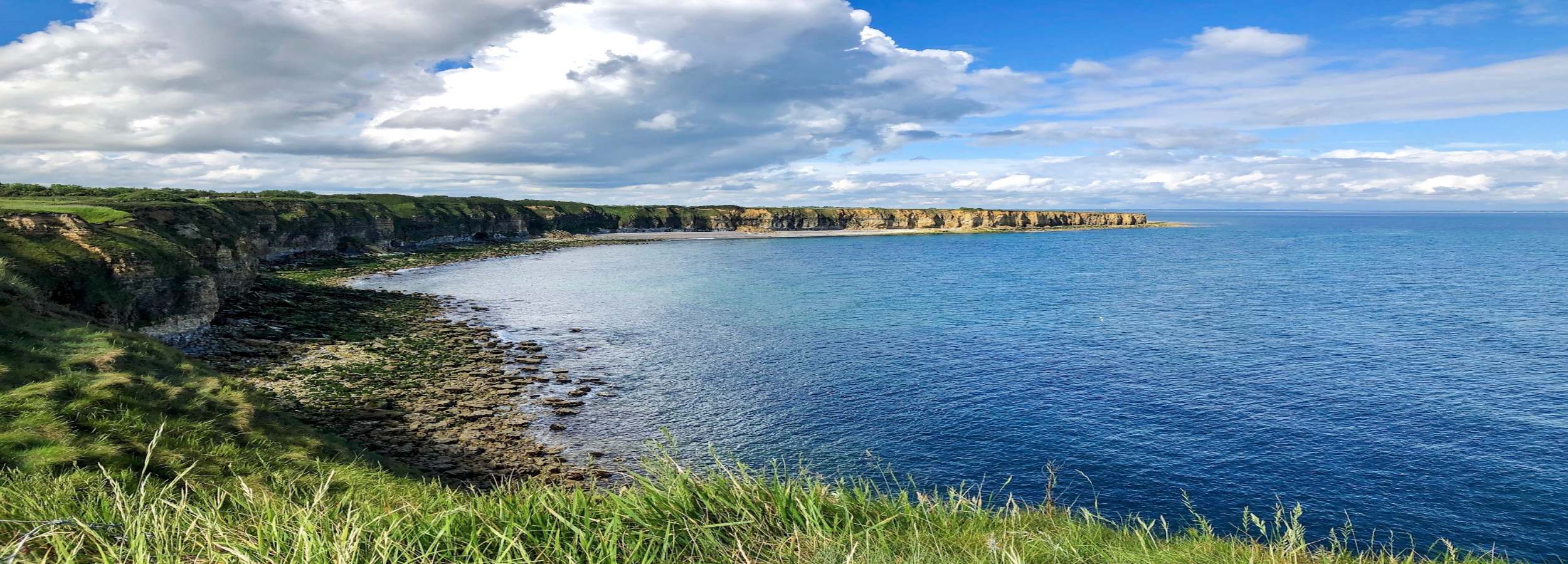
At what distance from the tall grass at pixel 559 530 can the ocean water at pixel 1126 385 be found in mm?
2876

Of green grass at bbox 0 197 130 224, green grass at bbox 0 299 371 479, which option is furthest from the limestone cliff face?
green grass at bbox 0 299 371 479

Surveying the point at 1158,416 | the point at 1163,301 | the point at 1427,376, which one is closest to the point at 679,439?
the point at 1158,416

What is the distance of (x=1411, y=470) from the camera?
26.9 metres

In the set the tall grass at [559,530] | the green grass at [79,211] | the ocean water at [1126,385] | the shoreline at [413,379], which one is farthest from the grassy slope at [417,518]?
the green grass at [79,211]

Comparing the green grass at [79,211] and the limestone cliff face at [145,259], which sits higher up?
the green grass at [79,211]

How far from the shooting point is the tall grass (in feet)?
24.6

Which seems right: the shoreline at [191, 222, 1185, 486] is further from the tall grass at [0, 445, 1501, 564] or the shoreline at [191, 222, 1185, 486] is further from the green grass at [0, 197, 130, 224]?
the tall grass at [0, 445, 1501, 564]

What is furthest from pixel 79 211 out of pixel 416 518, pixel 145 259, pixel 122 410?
pixel 416 518

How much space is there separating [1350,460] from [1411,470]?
177 centimetres

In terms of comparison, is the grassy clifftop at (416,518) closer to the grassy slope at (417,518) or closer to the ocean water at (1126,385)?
the grassy slope at (417,518)

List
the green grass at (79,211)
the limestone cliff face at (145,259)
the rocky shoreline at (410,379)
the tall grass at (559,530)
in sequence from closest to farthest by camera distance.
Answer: the tall grass at (559,530), the rocky shoreline at (410,379), the limestone cliff face at (145,259), the green grass at (79,211)

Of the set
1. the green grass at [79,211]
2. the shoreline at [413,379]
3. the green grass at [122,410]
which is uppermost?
the green grass at [79,211]

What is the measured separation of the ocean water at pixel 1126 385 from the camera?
25.9 meters

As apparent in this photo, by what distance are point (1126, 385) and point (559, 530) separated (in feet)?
120
